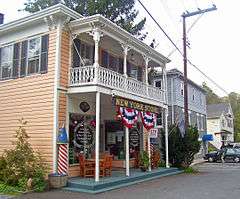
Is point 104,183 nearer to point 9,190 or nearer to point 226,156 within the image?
point 9,190

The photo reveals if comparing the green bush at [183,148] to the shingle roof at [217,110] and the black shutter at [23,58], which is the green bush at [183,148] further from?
the shingle roof at [217,110]

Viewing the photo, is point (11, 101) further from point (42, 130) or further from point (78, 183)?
point (78, 183)

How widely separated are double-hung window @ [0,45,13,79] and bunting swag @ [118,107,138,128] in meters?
5.78

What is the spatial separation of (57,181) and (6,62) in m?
7.03

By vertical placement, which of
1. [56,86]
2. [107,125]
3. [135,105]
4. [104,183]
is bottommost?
[104,183]

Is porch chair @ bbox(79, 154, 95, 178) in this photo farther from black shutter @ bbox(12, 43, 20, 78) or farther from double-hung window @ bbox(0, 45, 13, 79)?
double-hung window @ bbox(0, 45, 13, 79)

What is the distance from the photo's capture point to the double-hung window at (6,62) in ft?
56.8

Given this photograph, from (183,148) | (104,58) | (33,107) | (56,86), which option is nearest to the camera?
(56,86)

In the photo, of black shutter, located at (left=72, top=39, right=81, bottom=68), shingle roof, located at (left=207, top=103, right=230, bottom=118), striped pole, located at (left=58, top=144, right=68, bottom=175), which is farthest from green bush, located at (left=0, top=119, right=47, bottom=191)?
shingle roof, located at (left=207, top=103, right=230, bottom=118)

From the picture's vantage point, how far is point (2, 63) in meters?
17.8

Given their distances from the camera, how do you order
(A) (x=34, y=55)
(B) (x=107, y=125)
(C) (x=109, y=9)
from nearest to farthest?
1. (A) (x=34, y=55)
2. (B) (x=107, y=125)
3. (C) (x=109, y=9)

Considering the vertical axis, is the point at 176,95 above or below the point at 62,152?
above

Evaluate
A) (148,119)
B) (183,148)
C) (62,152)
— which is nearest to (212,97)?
(183,148)

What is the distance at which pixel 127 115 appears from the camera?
16.4 metres
